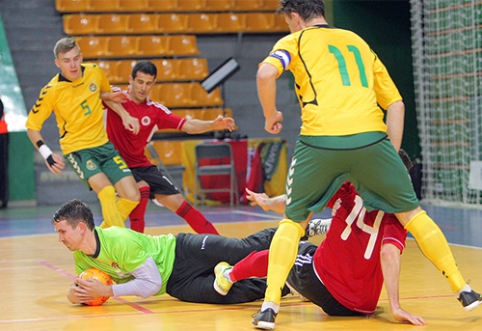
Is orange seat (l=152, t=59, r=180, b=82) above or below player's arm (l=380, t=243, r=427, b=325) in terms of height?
above

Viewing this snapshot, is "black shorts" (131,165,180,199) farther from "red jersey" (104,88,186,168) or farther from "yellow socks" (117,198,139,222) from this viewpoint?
"yellow socks" (117,198,139,222)

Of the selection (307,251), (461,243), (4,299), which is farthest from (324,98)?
(461,243)

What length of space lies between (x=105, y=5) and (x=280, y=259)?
14064 mm

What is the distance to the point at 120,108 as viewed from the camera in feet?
25.6

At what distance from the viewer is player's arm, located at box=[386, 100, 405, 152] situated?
180 inches

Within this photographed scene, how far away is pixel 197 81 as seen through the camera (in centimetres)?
1722

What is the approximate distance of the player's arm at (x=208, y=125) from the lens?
7.20m

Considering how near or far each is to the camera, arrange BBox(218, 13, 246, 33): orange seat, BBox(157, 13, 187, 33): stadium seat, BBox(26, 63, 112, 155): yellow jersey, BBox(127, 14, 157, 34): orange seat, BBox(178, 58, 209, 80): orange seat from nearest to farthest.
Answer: BBox(26, 63, 112, 155): yellow jersey < BBox(178, 58, 209, 80): orange seat < BBox(127, 14, 157, 34): orange seat < BBox(157, 13, 187, 33): stadium seat < BBox(218, 13, 246, 33): orange seat

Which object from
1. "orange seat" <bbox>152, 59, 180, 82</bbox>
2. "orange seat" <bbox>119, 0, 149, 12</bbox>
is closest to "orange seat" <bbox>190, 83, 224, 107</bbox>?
"orange seat" <bbox>152, 59, 180, 82</bbox>

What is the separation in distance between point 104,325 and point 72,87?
12.0 feet

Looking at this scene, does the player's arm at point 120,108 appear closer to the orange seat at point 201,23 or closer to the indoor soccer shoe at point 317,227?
the indoor soccer shoe at point 317,227

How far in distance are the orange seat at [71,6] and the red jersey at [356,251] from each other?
13.5m

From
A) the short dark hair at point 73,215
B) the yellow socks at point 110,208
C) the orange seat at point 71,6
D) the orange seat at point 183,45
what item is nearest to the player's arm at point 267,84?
the short dark hair at point 73,215

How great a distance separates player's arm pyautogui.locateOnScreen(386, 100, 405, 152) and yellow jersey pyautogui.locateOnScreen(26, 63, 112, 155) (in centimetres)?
380
